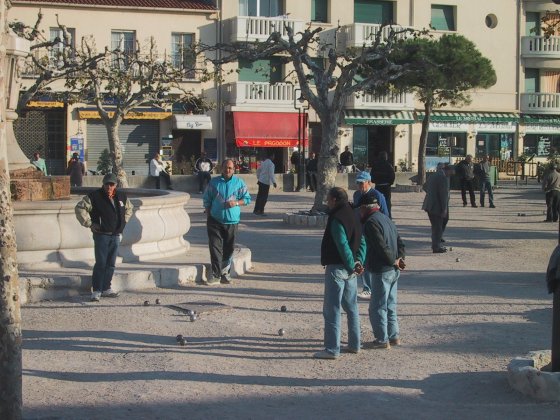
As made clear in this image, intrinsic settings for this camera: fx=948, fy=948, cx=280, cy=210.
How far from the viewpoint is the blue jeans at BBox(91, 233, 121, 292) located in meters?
10.8

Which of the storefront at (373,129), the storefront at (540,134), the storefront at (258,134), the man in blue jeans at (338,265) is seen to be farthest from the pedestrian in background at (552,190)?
the storefront at (540,134)

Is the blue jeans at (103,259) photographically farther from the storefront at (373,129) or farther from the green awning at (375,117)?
the green awning at (375,117)

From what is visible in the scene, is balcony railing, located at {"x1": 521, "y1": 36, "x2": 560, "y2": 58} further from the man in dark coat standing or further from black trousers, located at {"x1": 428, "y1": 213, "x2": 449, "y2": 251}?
black trousers, located at {"x1": 428, "y1": 213, "x2": 449, "y2": 251}

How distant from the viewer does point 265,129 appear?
43094 millimetres

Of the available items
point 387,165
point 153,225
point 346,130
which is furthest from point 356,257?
point 346,130

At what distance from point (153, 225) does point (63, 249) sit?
148cm

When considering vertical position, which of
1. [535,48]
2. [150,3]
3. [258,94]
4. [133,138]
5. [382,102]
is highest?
[150,3]

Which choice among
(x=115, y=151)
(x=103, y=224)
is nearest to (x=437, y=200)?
(x=103, y=224)

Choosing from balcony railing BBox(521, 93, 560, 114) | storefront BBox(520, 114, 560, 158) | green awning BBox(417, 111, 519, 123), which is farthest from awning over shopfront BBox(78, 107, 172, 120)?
storefront BBox(520, 114, 560, 158)

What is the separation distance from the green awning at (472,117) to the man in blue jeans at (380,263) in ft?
126

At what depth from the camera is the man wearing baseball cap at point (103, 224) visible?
1080cm

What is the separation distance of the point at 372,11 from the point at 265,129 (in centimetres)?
830

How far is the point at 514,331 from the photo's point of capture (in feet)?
32.1

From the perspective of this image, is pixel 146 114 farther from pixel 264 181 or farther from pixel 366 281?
pixel 366 281
